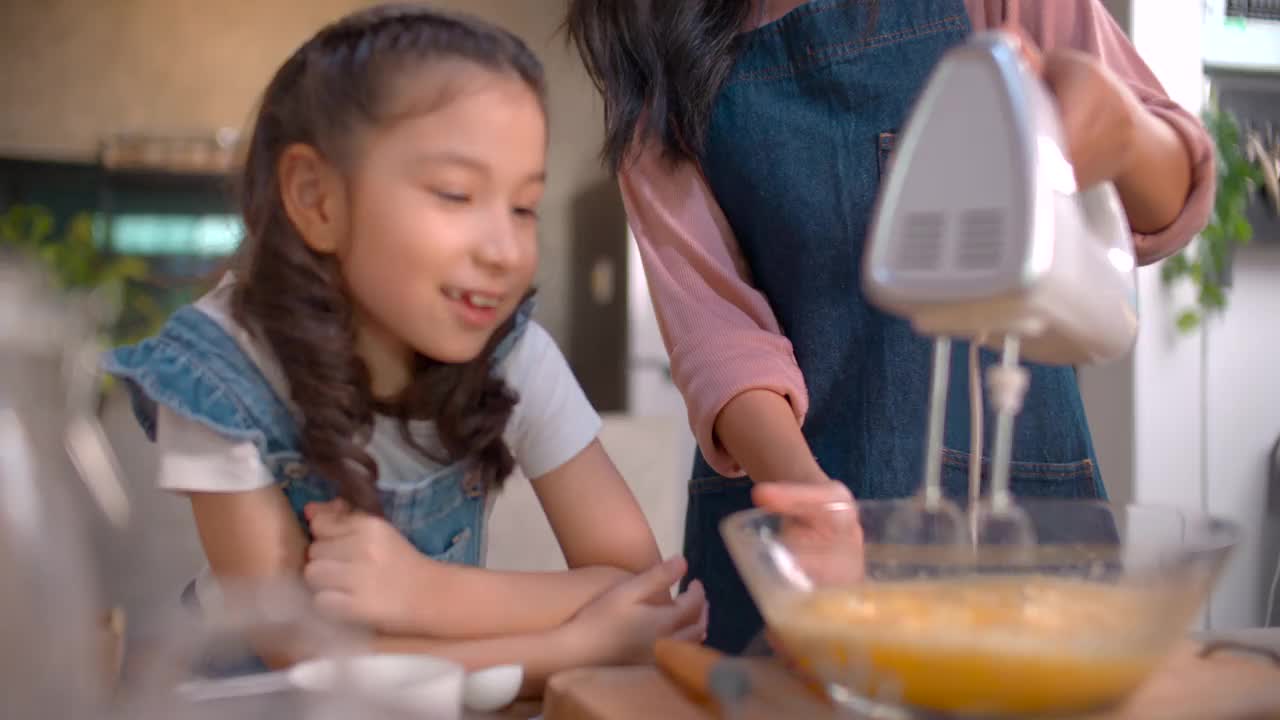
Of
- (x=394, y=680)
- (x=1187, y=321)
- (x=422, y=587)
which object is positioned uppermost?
(x=394, y=680)

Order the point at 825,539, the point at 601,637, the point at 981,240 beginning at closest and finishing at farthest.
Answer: the point at 981,240, the point at 825,539, the point at 601,637

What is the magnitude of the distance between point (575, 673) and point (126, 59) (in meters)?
4.82

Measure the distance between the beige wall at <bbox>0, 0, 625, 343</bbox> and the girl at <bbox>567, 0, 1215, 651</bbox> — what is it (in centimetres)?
337

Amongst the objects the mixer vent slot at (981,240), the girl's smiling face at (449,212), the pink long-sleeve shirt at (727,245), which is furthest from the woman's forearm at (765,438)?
the mixer vent slot at (981,240)

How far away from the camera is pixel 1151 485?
8.17 ft

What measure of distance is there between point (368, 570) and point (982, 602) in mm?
481

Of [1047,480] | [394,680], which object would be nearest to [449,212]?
[394,680]

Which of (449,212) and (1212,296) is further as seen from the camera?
(1212,296)

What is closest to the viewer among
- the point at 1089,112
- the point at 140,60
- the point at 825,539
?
the point at 825,539

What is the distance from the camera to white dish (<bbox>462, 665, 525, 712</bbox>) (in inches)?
28.1

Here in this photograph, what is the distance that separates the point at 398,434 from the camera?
3.48ft

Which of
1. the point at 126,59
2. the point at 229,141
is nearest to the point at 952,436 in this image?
the point at 229,141

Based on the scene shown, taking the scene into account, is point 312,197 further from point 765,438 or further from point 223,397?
point 765,438

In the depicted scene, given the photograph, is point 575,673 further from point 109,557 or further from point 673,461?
point 673,461
